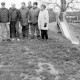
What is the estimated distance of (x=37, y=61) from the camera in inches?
323

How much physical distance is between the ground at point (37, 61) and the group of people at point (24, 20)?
1252 millimetres

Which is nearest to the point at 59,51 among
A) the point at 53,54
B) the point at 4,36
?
the point at 53,54

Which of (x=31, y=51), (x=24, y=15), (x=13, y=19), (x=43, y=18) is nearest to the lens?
(x=31, y=51)

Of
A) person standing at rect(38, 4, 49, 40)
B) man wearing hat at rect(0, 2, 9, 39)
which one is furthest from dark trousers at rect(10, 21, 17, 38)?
person standing at rect(38, 4, 49, 40)

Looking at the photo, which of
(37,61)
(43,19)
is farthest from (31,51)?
(43,19)

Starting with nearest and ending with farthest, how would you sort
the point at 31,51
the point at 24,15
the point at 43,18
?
1. the point at 31,51
2. the point at 43,18
3. the point at 24,15

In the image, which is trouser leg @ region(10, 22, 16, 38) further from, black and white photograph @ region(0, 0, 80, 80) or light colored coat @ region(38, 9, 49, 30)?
light colored coat @ region(38, 9, 49, 30)

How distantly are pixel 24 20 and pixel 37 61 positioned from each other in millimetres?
4409

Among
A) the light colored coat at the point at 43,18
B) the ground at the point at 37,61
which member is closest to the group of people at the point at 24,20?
the light colored coat at the point at 43,18

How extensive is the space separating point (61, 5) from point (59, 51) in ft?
59.5

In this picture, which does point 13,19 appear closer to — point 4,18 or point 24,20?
point 4,18

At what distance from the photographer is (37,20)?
1219cm

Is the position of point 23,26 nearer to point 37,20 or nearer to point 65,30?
point 37,20

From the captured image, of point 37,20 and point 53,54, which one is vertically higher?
point 37,20
